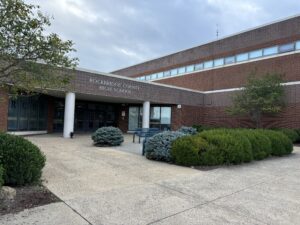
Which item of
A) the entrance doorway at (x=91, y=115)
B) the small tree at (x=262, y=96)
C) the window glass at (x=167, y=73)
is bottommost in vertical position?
the entrance doorway at (x=91, y=115)

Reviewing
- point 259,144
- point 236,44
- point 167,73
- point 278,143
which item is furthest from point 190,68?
point 259,144

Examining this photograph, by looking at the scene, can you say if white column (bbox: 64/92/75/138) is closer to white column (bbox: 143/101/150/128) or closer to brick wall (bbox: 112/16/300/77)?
white column (bbox: 143/101/150/128)

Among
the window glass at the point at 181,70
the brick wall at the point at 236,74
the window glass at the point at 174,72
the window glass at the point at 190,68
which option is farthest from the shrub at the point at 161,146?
the window glass at the point at 174,72

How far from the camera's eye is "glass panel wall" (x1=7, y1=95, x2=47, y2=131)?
17.0m

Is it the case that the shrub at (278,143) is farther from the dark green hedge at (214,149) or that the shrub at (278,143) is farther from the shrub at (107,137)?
the shrub at (107,137)

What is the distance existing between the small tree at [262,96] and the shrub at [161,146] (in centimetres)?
1167

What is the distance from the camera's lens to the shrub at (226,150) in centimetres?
924

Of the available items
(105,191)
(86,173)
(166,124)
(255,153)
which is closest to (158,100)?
(166,124)

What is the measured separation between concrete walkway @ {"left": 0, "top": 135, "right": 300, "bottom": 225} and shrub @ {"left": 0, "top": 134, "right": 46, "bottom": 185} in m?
0.50

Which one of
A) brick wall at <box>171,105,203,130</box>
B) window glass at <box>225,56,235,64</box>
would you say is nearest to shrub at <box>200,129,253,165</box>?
brick wall at <box>171,105,203,130</box>

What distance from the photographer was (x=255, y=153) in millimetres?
10891

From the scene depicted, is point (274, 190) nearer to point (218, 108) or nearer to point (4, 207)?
point (4, 207)

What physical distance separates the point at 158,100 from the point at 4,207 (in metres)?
18.2

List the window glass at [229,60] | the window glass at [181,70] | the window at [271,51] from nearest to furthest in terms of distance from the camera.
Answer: the window at [271,51] → the window glass at [229,60] → the window glass at [181,70]
